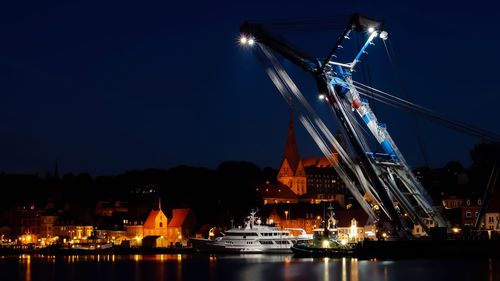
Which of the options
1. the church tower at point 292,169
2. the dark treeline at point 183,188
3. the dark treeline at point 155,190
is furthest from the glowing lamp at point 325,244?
the church tower at point 292,169

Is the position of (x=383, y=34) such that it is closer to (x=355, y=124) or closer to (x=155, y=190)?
(x=355, y=124)

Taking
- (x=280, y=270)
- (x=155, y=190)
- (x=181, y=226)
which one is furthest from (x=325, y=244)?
(x=155, y=190)

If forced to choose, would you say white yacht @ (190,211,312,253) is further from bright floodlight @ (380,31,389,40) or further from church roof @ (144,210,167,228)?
bright floodlight @ (380,31,389,40)

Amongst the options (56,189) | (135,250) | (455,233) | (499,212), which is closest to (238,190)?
(135,250)

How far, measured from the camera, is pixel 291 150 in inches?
4535

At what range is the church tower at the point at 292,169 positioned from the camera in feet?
370

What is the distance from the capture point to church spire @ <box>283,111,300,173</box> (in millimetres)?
113750

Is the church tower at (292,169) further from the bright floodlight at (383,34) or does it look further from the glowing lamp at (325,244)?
the bright floodlight at (383,34)

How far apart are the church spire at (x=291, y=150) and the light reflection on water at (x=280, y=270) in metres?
63.2

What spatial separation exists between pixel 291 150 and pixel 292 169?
139 inches

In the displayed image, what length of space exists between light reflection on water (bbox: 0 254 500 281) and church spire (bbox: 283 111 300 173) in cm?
6317

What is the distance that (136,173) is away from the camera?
118 meters

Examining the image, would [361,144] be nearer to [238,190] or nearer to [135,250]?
[135,250]

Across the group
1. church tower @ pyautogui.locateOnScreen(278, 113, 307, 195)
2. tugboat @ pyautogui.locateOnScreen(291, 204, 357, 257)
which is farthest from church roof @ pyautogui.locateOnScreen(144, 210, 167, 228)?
church tower @ pyautogui.locateOnScreen(278, 113, 307, 195)
